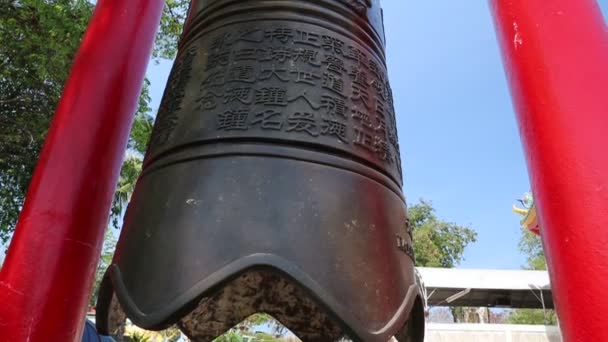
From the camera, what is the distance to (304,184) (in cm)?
123

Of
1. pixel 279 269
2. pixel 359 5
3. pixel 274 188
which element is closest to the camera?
pixel 279 269

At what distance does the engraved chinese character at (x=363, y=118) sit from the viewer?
1.48 meters

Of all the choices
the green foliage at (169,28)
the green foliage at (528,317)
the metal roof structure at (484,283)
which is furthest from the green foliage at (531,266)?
the green foliage at (169,28)

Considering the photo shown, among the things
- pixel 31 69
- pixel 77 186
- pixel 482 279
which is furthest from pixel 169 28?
pixel 482 279

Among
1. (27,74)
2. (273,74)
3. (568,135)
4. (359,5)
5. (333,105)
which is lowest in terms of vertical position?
(568,135)

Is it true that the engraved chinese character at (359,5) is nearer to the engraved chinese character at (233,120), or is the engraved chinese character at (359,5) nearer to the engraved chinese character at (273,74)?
the engraved chinese character at (273,74)

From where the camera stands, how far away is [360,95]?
1.55 meters

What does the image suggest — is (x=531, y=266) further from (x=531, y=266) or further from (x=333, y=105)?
(x=333, y=105)

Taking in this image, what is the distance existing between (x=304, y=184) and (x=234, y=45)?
0.59 metres

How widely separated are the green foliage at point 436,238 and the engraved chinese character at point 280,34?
17683mm

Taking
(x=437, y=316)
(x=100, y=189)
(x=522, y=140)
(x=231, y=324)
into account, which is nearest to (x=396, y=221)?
(x=522, y=140)

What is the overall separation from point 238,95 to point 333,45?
0.38 m

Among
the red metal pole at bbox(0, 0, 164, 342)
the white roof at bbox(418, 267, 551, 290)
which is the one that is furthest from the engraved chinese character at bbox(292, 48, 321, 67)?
the white roof at bbox(418, 267, 551, 290)

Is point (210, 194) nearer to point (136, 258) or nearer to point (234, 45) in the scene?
point (136, 258)
